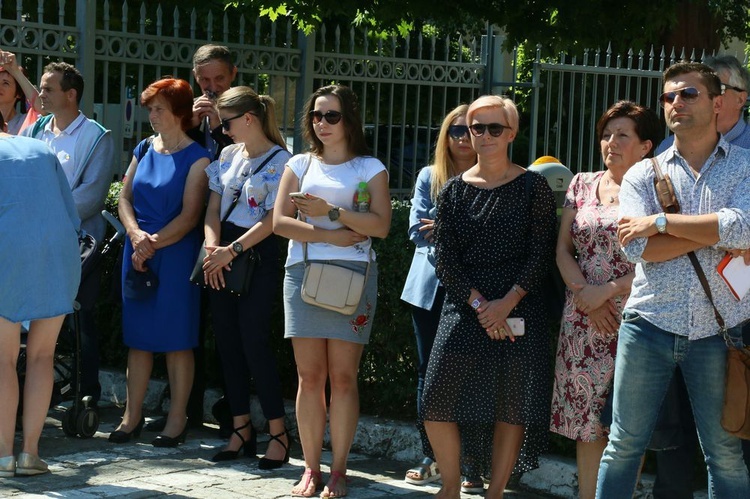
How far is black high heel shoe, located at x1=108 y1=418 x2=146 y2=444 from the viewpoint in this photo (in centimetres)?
689

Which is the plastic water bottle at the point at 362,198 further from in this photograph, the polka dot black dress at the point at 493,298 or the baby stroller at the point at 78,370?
the baby stroller at the point at 78,370

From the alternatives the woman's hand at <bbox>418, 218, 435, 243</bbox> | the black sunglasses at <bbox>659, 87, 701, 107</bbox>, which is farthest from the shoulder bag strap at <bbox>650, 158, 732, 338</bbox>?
the woman's hand at <bbox>418, 218, 435, 243</bbox>

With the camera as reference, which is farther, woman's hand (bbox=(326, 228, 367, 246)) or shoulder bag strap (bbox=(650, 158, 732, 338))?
woman's hand (bbox=(326, 228, 367, 246))

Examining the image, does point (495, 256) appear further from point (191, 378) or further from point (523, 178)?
point (191, 378)

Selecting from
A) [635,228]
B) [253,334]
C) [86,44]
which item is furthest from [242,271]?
[86,44]

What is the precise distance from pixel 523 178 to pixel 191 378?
253 centimetres

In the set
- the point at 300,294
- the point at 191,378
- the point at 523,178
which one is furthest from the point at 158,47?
the point at 523,178

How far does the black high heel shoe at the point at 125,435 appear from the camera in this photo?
22.6ft

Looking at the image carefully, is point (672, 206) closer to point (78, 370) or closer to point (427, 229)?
point (427, 229)

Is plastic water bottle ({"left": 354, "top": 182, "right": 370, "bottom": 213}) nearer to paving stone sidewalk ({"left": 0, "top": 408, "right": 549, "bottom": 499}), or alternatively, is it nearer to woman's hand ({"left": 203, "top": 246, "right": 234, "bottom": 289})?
woman's hand ({"left": 203, "top": 246, "right": 234, "bottom": 289})

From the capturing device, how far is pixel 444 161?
6074mm

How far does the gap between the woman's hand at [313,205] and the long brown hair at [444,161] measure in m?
0.57

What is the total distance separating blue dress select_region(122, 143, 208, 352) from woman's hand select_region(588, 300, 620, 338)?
2.56 m

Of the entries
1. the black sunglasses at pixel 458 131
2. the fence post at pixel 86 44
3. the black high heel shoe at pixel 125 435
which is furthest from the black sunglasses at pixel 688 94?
the fence post at pixel 86 44
